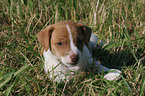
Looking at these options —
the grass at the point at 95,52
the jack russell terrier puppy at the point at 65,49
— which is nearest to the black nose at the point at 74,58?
the jack russell terrier puppy at the point at 65,49

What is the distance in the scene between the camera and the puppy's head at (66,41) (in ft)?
11.0

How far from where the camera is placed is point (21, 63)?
176 inches

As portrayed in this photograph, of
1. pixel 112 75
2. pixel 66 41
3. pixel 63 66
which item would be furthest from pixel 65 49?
pixel 112 75

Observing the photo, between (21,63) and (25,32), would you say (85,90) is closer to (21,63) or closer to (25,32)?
(21,63)

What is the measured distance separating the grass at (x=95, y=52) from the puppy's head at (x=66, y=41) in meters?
0.57

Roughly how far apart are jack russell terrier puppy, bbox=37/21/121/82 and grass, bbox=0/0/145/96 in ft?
0.60

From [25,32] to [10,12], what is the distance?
860 millimetres

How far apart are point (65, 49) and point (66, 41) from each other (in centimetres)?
15

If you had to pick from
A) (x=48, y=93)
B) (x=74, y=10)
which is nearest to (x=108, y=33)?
(x=74, y=10)

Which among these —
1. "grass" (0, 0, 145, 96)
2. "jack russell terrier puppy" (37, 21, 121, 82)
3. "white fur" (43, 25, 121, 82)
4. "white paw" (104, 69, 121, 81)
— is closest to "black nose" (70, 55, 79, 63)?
"jack russell terrier puppy" (37, 21, 121, 82)

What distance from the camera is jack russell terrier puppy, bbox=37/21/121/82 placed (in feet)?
11.1

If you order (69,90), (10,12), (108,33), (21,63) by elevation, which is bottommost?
(69,90)

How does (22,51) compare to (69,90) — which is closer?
(69,90)

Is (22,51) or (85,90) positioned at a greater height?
(22,51)
